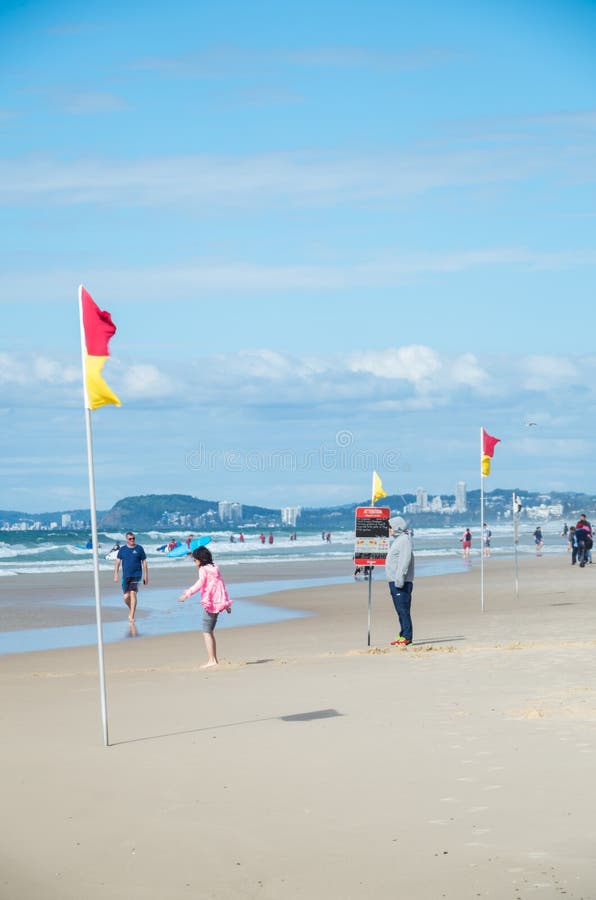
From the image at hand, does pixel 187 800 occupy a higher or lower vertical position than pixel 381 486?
lower

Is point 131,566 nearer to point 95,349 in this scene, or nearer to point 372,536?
point 372,536

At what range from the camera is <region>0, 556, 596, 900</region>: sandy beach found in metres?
6.16

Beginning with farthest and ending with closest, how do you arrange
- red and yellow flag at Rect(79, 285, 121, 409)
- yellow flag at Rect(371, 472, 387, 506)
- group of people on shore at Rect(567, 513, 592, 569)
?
group of people on shore at Rect(567, 513, 592, 569) < yellow flag at Rect(371, 472, 387, 506) < red and yellow flag at Rect(79, 285, 121, 409)

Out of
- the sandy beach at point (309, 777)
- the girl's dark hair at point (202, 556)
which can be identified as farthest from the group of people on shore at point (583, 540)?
the girl's dark hair at point (202, 556)

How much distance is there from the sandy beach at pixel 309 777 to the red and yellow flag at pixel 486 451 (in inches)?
320

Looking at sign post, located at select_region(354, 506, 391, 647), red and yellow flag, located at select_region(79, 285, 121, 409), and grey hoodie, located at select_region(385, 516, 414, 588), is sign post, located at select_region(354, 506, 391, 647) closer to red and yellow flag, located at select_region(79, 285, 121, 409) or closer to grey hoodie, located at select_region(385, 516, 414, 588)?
grey hoodie, located at select_region(385, 516, 414, 588)

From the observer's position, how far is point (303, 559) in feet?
209

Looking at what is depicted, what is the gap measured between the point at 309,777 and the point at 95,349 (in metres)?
3.79

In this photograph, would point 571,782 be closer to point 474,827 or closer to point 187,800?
point 474,827

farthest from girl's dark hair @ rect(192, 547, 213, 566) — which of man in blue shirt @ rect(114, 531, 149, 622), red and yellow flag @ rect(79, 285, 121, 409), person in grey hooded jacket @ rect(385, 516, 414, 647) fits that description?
man in blue shirt @ rect(114, 531, 149, 622)

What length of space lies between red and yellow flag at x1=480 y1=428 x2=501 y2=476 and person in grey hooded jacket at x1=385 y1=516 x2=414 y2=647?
22.9ft

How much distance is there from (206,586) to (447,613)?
406 inches

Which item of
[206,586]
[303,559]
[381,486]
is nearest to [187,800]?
[206,586]

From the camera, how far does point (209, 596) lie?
15.2 m
